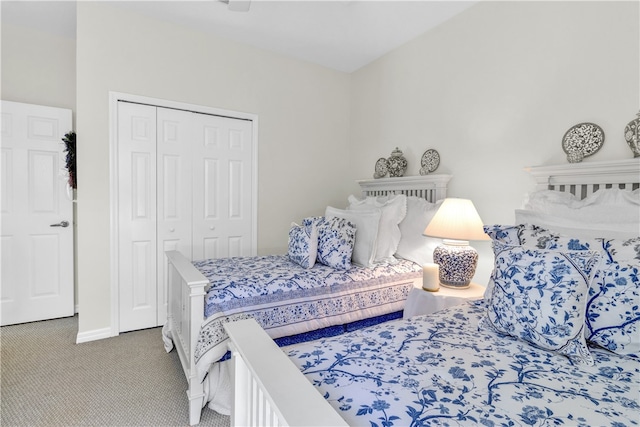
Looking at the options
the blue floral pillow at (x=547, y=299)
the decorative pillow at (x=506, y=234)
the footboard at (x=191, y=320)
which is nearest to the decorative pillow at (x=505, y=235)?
the decorative pillow at (x=506, y=234)

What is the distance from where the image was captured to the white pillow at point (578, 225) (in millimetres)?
1371

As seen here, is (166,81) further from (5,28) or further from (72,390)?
(72,390)

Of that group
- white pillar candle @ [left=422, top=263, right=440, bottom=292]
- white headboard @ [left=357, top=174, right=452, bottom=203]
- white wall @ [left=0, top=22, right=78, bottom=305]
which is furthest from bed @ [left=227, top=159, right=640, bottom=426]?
white wall @ [left=0, top=22, right=78, bottom=305]

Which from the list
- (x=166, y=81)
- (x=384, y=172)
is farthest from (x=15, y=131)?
(x=384, y=172)

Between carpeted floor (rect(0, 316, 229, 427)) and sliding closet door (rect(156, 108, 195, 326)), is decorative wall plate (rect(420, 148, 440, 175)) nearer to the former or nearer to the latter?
sliding closet door (rect(156, 108, 195, 326))

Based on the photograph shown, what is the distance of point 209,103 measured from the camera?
121 inches

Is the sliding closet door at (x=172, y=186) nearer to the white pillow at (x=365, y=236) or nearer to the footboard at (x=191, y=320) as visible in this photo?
the footboard at (x=191, y=320)

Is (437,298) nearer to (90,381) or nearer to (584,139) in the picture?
(584,139)

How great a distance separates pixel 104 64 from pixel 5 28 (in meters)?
1.22

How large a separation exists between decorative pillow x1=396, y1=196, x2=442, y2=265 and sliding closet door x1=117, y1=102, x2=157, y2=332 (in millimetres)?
2269

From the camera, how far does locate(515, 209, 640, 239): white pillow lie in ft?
4.50

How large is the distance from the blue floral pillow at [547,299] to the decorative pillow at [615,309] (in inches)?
3.4

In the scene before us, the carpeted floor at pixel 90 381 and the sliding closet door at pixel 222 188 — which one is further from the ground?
the sliding closet door at pixel 222 188

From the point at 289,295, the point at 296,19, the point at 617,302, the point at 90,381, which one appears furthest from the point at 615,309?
the point at 296,19
